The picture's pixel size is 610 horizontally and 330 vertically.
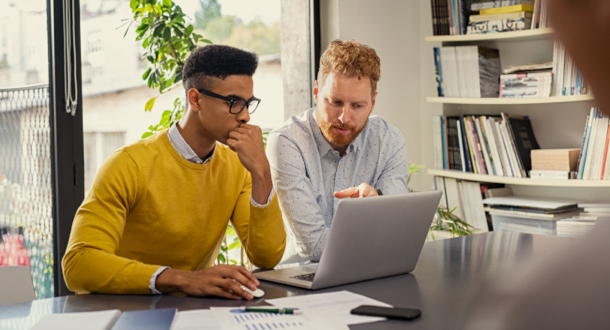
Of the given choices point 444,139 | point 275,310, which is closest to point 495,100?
point 444,139

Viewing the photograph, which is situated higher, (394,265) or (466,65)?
(466,65)

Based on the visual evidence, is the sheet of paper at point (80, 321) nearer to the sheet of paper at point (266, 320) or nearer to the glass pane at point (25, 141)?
the sheet of paper at point (266, 320)

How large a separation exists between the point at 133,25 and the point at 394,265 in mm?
1816

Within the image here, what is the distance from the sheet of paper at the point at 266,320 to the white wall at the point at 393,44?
2.38 metres

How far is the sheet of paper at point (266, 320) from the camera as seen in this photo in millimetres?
993

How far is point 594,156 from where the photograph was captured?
9.34 ft

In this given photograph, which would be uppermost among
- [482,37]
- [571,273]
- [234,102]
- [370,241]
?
[482,37]

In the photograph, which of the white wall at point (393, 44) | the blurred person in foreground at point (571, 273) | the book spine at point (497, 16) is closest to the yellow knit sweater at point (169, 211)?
the blurred person in foreground at point (571, 273)

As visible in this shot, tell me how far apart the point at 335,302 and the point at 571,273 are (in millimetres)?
1030

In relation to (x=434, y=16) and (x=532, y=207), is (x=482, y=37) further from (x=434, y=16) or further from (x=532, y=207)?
Answer: (x=532, y=207)

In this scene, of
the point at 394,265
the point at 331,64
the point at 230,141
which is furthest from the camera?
the point at 331,64

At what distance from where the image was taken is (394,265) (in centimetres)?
143

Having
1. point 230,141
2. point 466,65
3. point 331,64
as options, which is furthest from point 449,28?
point 230,141

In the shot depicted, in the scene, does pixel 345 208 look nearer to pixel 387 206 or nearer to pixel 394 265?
pixel 387 206
